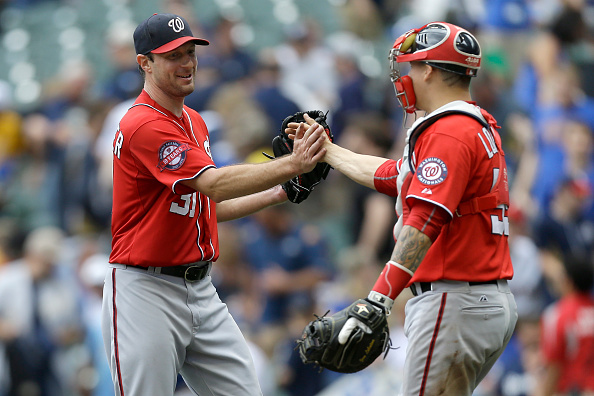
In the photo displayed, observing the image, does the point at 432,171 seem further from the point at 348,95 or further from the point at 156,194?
the point at 348,95

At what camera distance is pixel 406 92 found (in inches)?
191

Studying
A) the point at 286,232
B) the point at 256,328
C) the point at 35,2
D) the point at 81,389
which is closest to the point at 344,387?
the point at 256,328

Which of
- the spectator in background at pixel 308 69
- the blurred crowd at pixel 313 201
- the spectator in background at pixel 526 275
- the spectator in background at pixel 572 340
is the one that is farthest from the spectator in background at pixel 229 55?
the spectator in background at pixel 572 340

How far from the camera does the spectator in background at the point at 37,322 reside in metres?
9.45

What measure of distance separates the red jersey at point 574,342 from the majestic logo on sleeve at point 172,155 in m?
4.60

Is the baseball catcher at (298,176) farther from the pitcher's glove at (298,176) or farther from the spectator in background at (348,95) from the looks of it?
the spectator in background at (348,95)

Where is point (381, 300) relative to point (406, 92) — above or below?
below

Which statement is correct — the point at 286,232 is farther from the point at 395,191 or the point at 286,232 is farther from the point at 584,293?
the point at 395,191

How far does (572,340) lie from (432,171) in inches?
172

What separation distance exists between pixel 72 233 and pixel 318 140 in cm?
655

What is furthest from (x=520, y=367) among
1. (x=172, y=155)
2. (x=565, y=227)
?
(x=172, y=155)

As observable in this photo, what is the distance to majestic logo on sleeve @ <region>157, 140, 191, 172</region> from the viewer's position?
483 cm

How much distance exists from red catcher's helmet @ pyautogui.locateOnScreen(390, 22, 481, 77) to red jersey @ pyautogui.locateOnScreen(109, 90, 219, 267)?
1.31 meters

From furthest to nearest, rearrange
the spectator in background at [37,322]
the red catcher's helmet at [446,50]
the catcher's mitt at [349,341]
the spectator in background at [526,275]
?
the spectator in background at [37,322] → the spectator in background at [526,275] → the red catcher's helmet at [446,50] → the catcher's mitt at [349,341]
